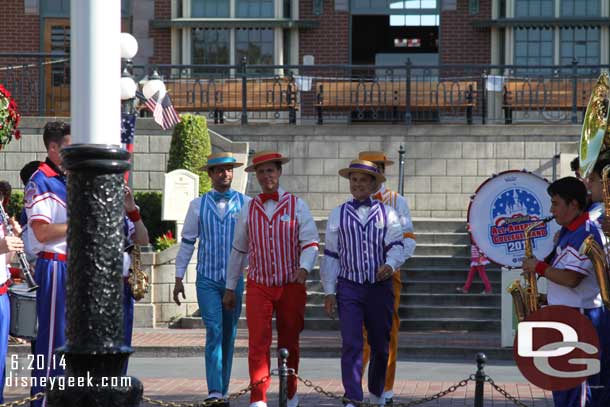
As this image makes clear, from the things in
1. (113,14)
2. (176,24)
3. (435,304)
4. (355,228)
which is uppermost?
(176,24)

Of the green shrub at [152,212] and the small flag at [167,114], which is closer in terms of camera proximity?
the small flag at [167,114]

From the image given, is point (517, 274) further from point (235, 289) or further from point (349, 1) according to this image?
point (349, 1)

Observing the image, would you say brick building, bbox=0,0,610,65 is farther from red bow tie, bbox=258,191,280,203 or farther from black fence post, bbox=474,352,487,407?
black fence post, bbox=474,352,487,407

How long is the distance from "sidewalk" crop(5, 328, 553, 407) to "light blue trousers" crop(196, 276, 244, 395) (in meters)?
0.58

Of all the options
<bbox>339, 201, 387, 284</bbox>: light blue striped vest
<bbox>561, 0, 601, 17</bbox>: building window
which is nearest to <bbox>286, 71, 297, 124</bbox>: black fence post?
<bbox>561, 0, 601, 17</bbox>: building window

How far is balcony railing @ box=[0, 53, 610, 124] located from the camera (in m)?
23.7

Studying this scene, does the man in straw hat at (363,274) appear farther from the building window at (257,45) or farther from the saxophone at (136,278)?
the building window at (257,45)

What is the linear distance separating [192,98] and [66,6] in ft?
15.3

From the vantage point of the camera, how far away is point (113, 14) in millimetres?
6277

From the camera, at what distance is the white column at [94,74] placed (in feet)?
20.3

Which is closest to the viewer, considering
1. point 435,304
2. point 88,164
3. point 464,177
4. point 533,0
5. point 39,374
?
point 88,164

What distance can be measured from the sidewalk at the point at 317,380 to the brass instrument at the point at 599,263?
109 inches

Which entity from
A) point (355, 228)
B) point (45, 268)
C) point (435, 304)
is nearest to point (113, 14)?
point (45, 268)

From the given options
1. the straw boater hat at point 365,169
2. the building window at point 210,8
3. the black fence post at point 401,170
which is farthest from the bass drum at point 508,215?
the building window at point 210,8
